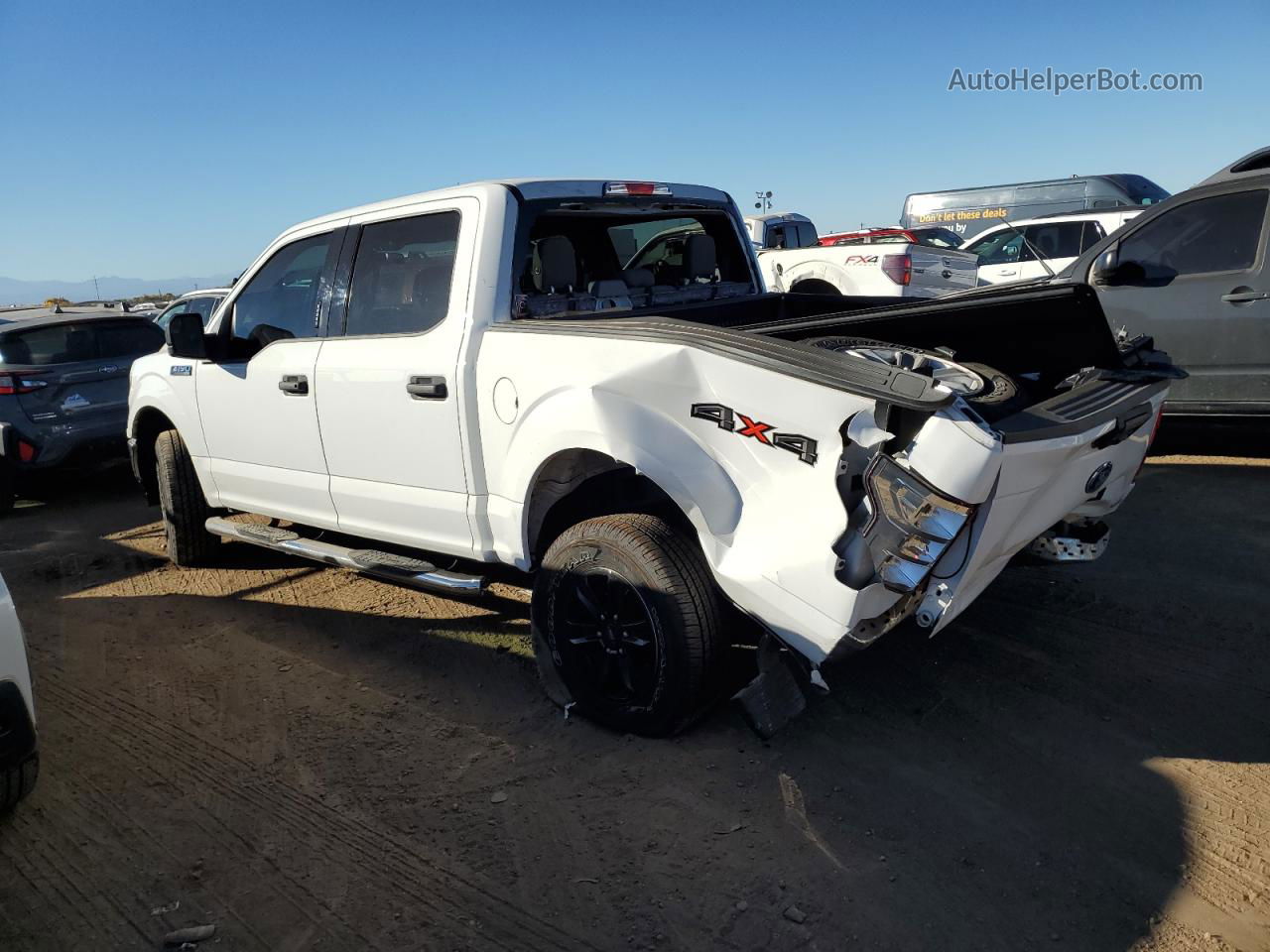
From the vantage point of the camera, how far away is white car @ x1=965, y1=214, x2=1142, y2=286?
40.8 feet

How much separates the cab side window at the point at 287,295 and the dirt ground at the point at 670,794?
161 centimetres

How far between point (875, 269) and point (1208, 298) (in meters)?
4.85

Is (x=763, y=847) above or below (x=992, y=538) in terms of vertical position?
below

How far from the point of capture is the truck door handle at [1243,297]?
6.03 meters

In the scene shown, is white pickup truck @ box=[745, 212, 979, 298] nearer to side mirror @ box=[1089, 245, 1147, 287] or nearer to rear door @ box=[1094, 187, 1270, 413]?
side mirror @ box=[1089, 245, 1147, 287]

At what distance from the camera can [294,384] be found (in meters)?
4.52

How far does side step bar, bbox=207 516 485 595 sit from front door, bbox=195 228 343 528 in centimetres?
13

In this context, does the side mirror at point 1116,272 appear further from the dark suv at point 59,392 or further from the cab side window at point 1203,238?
the dark suv at point 59,392

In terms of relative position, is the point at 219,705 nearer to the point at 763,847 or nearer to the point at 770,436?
the point at 763,847

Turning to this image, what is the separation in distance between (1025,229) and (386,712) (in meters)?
12.6

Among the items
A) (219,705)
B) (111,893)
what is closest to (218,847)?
(111,893)

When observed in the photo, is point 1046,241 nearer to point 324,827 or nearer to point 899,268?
point 899,268

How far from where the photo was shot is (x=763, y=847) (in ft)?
9.23

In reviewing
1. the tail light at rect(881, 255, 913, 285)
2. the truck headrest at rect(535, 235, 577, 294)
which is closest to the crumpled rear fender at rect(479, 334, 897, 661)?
the truck headrest at rect(535, 235, 577, 294)
